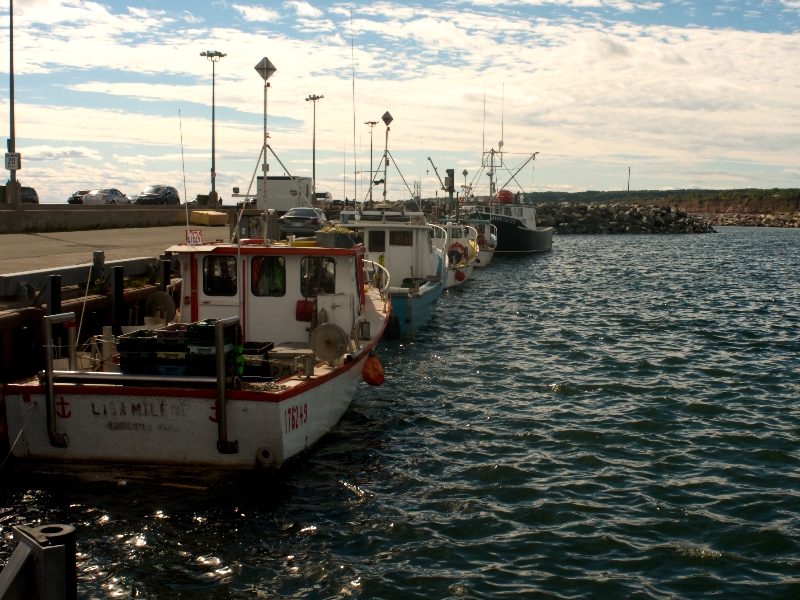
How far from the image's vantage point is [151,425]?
30.5 ft

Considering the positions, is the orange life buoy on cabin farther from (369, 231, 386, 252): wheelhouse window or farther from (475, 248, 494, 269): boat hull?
(369, 231, 386, 252): wheelhouse window

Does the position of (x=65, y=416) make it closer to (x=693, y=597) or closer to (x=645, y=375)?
(x=693, y=597)

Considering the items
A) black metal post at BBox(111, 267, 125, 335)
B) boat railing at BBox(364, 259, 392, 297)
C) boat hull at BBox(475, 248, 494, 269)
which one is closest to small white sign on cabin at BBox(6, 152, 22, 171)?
boat railing at BBox(364, 259, 392, 297)

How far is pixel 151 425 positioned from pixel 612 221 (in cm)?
9442

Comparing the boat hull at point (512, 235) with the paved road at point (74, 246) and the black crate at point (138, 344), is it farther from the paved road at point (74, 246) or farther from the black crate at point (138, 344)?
the black crate at point (138, 344)

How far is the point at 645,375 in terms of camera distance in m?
16.3

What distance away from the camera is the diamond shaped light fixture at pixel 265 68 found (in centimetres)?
1159

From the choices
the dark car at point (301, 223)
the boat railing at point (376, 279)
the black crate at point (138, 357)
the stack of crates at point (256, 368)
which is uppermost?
the dark car at point (301, 223)

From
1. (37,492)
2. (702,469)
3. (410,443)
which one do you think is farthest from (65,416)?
(702,469)

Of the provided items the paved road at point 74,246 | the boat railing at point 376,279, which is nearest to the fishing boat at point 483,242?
the paved road at point 74,246

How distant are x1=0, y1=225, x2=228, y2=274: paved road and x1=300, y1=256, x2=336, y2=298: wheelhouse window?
24.1 feet

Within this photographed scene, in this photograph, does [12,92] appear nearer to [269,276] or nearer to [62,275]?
[62,275]

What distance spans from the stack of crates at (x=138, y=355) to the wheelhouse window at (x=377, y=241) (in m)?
15.0

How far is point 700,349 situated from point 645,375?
3.55 meters
